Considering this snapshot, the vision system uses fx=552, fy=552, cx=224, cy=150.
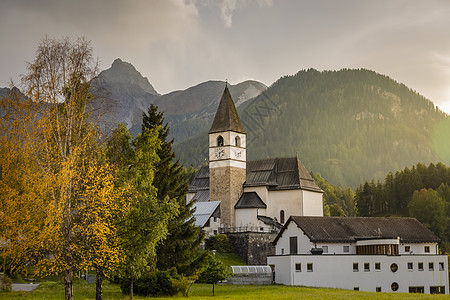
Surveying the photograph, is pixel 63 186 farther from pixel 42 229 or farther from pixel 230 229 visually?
pixel 230 229

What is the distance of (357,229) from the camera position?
5691 cm

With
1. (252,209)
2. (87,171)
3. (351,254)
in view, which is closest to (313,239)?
(351,254)

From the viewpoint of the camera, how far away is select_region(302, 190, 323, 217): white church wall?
7452cm

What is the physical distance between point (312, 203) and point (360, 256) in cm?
2528

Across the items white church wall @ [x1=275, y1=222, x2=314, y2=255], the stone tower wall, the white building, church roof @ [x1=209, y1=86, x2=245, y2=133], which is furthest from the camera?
church roof @ [x1=209, y1=86, x2=245, y2=133]

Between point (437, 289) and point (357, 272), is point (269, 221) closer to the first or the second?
point (357, 272)

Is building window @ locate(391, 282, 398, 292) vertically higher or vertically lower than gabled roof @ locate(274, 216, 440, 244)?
lower

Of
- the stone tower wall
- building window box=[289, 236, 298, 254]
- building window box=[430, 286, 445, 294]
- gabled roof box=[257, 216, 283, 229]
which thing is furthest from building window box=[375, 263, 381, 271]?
the stone tower wall

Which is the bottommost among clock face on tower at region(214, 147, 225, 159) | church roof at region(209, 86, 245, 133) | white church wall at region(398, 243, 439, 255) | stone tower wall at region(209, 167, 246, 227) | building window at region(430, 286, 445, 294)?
building window at region(430, 286, 445, 294)

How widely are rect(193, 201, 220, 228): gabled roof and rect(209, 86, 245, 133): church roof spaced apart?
34.3 ft

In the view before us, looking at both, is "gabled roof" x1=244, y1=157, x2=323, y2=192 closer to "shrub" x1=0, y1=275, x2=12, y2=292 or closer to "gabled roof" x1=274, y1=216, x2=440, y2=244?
"gabled roof" x1=274, y1=216, x2=440, y2=244

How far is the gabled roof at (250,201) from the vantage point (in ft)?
244

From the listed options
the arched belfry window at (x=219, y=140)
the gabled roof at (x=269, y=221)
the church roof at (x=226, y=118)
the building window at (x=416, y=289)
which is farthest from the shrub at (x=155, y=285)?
the church roof at (x=226, y=118)

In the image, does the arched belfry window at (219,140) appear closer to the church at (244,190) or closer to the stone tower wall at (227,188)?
the church at (244,190)
